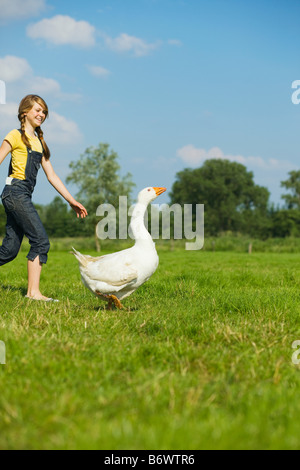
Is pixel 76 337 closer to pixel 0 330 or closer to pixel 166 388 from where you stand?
pixel 0 330

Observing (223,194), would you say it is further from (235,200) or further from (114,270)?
(114,270)

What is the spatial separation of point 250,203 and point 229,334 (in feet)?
270

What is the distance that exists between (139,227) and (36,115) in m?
2.33

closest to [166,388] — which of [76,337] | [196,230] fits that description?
[76,337]

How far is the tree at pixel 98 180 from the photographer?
45.9 meters

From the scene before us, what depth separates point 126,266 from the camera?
5.04 m

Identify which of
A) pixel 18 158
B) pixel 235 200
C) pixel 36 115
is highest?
pixel 235 200

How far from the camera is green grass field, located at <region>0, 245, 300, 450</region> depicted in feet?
6.48

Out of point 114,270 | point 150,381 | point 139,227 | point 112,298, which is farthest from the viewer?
point 139,227

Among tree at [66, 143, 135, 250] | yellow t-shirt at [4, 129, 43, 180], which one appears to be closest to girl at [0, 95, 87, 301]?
yellow t-shirt at [4, 129, 43, 180]

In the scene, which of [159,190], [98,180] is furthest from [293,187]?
[159,190]

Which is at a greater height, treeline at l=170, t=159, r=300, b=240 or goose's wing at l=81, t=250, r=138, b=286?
treeline at l=170, t=159, r=300, b=240

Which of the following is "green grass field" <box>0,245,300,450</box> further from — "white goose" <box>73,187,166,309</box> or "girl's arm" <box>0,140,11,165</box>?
"girl's arm" <box>0,140,11,165</box>

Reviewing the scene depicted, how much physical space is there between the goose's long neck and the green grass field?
3.16 ft
